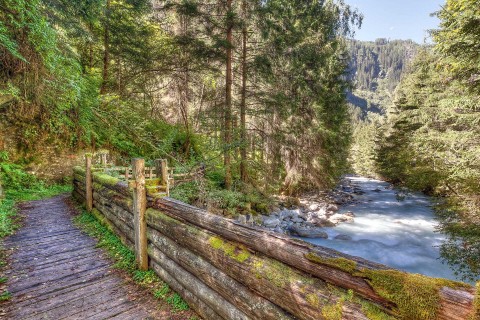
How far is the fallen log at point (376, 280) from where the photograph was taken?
127 cm

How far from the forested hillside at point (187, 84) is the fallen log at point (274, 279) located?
240 inches

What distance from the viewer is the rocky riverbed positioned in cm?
1204

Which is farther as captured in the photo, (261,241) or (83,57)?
(83,57)

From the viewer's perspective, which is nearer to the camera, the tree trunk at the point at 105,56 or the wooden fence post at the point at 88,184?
the wooden fence post at the point at 88,184

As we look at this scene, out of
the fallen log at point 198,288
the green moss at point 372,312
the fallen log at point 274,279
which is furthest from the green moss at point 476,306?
the fallen log at point 198,288

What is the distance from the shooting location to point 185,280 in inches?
129

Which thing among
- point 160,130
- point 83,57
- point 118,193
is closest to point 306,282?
point 118,193

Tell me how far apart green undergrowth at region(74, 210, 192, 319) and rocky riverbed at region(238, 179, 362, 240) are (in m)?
6.05

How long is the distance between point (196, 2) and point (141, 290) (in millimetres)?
10776

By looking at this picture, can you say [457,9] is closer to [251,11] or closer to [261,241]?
[251,11]

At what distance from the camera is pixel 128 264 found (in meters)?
4.41

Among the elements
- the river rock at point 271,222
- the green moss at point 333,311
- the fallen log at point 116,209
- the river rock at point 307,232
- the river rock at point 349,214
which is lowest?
the river rock at point 349,214

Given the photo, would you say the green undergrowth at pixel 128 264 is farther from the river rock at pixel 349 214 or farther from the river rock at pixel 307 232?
the river rock at pixel 349 214

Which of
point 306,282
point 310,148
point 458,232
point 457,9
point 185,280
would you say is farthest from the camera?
point 310,148
